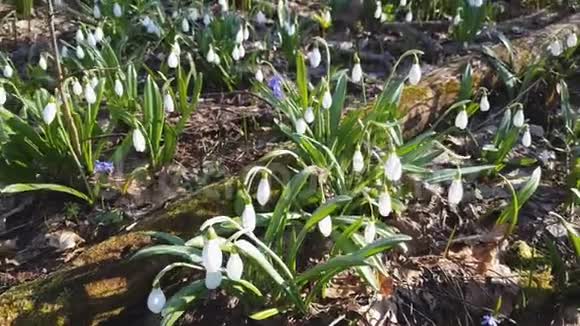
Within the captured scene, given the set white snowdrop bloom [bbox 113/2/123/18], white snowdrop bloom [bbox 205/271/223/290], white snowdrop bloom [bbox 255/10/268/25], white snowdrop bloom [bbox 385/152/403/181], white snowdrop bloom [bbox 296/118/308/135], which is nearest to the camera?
white snowdrop bloom [bbox 205/271/223/290]

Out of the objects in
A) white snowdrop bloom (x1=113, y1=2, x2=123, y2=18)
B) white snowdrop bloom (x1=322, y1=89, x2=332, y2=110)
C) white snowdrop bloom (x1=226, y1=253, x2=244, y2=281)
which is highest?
white snowdrop bloom (x1=113, y1=2, x2=123, y2=18)

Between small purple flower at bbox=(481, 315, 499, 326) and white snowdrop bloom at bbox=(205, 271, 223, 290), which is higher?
white snowdrop bloom at bbox=(205, 271, 223, 290)

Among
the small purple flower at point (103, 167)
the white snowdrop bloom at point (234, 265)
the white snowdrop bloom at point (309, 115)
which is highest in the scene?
the white snowdrop bloom at point (309, 115)

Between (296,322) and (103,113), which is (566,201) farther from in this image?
(103,113)

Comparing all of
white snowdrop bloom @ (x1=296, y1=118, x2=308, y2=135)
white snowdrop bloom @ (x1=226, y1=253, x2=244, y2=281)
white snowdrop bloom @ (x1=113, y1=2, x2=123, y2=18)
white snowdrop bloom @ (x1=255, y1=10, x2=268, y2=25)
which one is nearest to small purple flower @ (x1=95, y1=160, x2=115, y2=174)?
white snowdrop bloom @ (x1=296, y1=118, x2=308, y2=135)

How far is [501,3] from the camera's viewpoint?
5684 mm

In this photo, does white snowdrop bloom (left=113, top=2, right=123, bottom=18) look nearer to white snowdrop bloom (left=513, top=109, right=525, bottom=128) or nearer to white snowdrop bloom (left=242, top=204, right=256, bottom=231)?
white snowdrop bloom (left=513, top=109, right=525, bottom=128)

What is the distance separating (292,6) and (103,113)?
219 cm

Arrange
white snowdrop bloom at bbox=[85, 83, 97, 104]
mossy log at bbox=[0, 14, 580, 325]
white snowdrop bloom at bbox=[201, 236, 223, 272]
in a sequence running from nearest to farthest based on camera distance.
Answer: white snowdrop bloom at bbox=[201, 236, 223, 272], mossy log at bbox=[0, 14, 580, 325], white snowdrop bloom at bbox=[85, 83, 97, 104]

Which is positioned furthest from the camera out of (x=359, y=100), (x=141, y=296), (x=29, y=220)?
(x=359, y=100)

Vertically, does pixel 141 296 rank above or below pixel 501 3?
below

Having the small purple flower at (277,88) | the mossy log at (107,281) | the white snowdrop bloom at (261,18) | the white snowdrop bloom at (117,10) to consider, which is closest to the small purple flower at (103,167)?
the mossy log at (107,281)

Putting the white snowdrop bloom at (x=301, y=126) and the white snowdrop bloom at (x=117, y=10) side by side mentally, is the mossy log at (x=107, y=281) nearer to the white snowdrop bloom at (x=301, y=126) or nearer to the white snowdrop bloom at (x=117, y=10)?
the white snowdrop bloom at (x=301, y=126)

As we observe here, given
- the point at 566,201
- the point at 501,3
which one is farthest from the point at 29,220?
the point at 501,3
